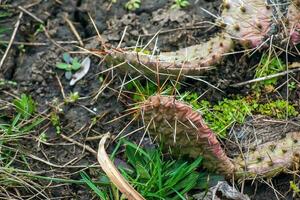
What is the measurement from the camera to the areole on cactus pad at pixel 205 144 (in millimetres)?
2498

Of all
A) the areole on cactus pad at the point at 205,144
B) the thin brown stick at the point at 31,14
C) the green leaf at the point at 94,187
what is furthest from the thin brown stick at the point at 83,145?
the thin brown stick at the point at 31,14

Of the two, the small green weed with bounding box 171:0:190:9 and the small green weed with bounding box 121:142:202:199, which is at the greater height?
the small green weed with bounding box 171:0:190:9

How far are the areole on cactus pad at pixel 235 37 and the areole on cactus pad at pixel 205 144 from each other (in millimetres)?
301

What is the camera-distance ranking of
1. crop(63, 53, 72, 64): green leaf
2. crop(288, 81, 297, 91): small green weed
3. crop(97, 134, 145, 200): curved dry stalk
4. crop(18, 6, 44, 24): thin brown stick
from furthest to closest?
crop(18, 6, 44, 24): thin brown stick < crop(63, 53, 72, 64): green leaf < crop(288, 81, 297, 91): small green weed < crop(97, 134, 145, 200): curved dry stalk

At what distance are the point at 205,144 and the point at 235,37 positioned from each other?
572 mm

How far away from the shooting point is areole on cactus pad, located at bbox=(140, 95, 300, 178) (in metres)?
2.50

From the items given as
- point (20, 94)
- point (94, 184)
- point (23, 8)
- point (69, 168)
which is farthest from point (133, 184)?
point (23, 8)

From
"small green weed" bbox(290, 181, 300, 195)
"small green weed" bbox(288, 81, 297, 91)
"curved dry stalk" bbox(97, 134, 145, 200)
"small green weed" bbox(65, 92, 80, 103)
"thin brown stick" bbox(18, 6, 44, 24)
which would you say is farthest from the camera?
"thin brown stick" bbox(18, 6, 44, 24)

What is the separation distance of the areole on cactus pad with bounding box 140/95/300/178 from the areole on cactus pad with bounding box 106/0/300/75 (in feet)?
0.99

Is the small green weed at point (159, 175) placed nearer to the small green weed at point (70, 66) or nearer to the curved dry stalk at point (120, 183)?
the curved dry stalk at point (120, 183)

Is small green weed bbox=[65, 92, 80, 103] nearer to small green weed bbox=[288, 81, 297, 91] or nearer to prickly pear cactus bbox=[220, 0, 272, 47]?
prickly pear cactus bbox=[220, 0, 272, 47]

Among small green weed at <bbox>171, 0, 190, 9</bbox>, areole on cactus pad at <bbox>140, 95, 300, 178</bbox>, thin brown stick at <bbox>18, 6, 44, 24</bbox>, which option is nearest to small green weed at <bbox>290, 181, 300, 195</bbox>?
areole on cactus pad at <bbox>140, 95, 300, 178</bbox>

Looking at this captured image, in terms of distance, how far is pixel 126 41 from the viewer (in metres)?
3.12

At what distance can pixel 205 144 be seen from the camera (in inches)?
102
